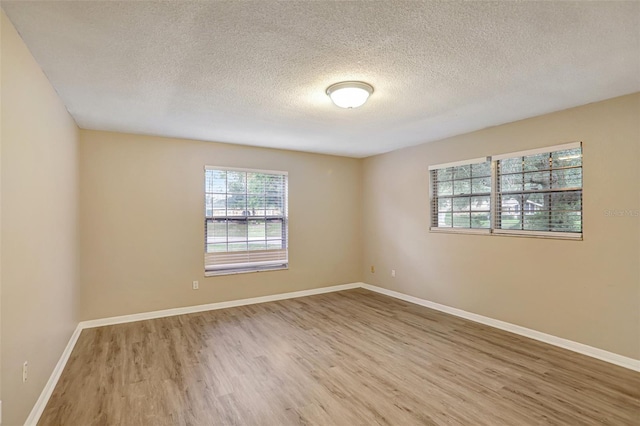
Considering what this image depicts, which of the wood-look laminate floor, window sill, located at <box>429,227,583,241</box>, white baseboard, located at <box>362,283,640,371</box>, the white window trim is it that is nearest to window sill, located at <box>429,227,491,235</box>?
window sill, located at <box>429,227,583,241</box>

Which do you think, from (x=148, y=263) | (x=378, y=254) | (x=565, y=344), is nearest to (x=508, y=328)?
(x=565, y=344)

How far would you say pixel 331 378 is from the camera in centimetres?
273

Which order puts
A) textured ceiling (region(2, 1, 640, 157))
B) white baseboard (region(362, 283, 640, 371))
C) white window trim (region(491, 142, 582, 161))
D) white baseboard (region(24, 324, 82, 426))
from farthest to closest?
white window trim (region(491, 142, 582, 161)) → white baseboard (region(362, 283, 640, 371)) → white baseboard (region(24, 324, 82, 426)) → textured ceiling (region(2, 1, 640, 157))

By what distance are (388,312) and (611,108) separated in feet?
11.2

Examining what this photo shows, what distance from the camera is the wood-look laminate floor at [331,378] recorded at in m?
2.23

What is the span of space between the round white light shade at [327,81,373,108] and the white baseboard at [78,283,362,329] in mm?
3500

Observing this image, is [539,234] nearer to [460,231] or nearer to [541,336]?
[460,231]

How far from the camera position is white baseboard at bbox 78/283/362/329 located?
4.08m

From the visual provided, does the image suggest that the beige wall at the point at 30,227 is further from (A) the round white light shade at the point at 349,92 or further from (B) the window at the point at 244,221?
(A) the round white light shade at the point at 349,92

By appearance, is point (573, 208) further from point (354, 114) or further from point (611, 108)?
point (354, 114)

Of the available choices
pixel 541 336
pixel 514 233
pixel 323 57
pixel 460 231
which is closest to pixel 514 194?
pixel 514 233

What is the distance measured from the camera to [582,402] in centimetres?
237

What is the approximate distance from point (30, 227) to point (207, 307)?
2908mm

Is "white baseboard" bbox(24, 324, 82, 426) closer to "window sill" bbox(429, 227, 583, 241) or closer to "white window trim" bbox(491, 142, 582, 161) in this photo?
"window sill" bbox(429, 227, 583, 241)
